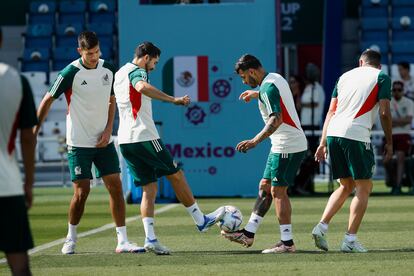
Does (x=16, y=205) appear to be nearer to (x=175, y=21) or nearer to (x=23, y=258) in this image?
(x=23, y=258)

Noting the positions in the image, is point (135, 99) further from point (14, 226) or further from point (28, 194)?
point (14, 226)

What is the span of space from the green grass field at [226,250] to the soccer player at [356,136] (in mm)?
351

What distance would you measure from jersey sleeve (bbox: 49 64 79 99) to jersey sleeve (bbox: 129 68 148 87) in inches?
22.3

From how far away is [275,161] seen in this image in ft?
44.6

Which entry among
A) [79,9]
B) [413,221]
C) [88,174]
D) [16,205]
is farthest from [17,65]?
[16,205]

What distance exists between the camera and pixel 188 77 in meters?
24.0

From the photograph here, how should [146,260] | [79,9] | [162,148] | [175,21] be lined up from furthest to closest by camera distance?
[79,9]
[175,21]
[162,148]
[146,260]

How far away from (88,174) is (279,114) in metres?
2.15

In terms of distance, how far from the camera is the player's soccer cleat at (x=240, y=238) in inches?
545

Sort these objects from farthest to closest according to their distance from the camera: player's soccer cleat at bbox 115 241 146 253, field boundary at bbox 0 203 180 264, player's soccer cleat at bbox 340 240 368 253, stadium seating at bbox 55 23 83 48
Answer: stadium seating at bbox 55 23 83 48
field boundary at bbox 0 203 180 264
player's soccer cleat at bbox 115 241 146 253
player's soccer cleat at bbox 340 240 368 253

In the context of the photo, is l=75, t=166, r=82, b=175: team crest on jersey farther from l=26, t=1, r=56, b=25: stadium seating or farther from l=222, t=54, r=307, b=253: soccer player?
l=26, t=1, r=56, b=25: stadium seating

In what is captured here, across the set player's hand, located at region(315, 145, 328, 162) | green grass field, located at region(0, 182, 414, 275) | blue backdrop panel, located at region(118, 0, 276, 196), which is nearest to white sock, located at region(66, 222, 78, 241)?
green grass field, located at region(0, 182, 414, 275)

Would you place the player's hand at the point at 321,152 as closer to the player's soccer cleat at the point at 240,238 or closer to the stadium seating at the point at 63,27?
the player's soccer cleat at the point at 240,238

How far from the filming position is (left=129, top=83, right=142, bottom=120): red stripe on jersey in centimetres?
1388
